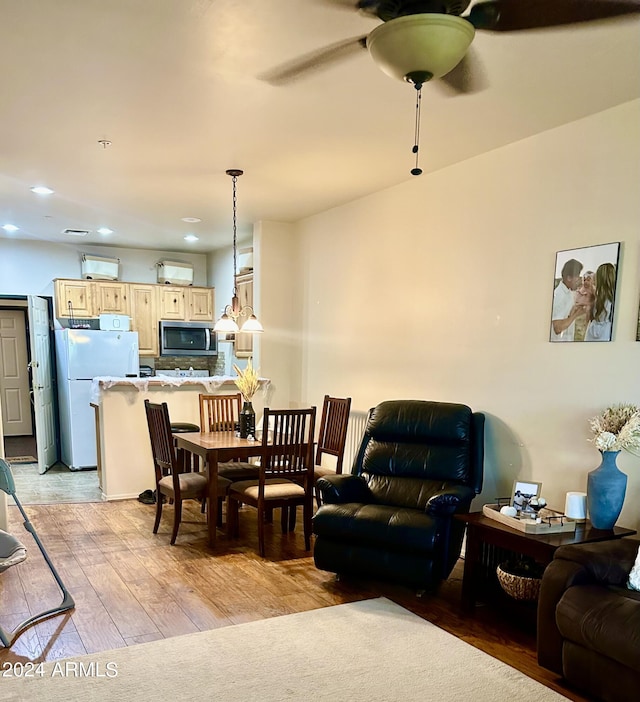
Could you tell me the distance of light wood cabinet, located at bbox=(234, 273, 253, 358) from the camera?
6.24m

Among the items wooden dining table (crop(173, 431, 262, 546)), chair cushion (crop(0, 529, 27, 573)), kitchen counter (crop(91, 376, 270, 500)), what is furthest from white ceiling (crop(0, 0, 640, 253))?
chair cushion (crop(0, 529, 27, 573))

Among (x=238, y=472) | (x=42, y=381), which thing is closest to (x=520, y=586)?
(x=238, y=472)

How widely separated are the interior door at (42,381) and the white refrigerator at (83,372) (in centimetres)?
16

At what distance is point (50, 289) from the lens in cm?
692

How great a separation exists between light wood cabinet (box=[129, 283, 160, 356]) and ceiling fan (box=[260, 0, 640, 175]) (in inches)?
209

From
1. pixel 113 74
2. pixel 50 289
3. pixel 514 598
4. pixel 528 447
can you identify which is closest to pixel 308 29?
pixel 113 74

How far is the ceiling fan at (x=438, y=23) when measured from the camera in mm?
1785

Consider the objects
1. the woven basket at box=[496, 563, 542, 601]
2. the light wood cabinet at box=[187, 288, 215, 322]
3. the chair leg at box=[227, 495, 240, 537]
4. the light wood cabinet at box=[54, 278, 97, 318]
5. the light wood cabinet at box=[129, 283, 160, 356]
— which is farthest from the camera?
the light wood cabinet at box=[187, 288, 215, 322]

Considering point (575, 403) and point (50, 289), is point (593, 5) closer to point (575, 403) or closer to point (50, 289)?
point (575, 403)

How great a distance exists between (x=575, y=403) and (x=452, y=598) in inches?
52.3

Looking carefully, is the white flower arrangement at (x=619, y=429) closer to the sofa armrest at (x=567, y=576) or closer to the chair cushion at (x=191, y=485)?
the sofa armrest at (x=567, y=576)

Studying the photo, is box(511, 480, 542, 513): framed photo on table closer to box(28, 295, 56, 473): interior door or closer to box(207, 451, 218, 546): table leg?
box(207, 451, 218, 546): table leg

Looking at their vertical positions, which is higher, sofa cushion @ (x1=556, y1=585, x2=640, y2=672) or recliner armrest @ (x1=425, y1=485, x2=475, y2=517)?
recliner armrest @ (x1=425, y1=485, x2=475, y2=517)

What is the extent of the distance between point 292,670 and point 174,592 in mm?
1079
